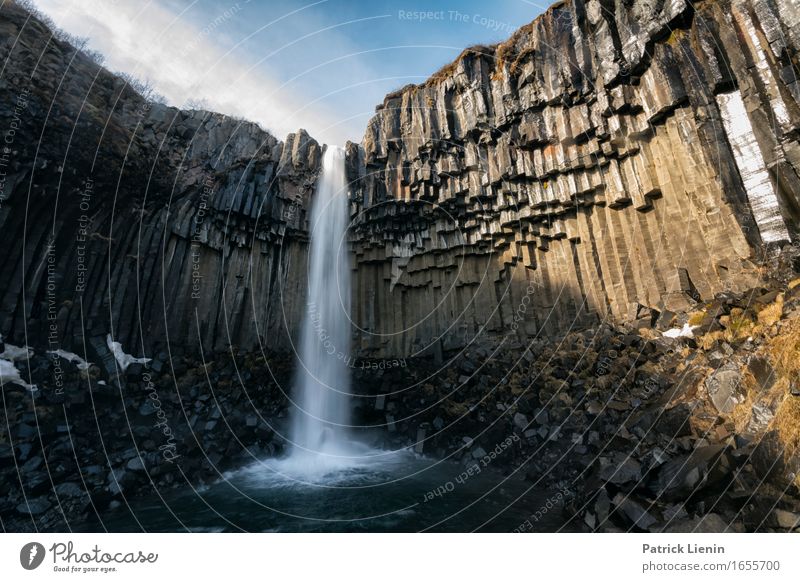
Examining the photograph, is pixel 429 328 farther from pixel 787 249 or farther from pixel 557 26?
pixel 557 26

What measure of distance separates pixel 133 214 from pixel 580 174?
18.9 m

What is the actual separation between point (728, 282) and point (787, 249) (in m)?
1.54

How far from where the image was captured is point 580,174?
1530 centimetres

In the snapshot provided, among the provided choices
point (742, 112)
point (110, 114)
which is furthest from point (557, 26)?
point (110, 114)

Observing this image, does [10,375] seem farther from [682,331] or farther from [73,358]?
[682,331]

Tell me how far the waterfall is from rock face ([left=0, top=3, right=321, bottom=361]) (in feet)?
2.86

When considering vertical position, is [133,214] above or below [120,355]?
above

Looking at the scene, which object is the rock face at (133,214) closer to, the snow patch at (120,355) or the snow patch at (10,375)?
the snow patch at (120,355)

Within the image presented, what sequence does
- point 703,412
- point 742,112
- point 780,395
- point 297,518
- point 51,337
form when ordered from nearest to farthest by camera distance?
point 780,395, point 703,412, point 297,518, point 742,112, point 51,337

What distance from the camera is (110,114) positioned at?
49.3 ft
